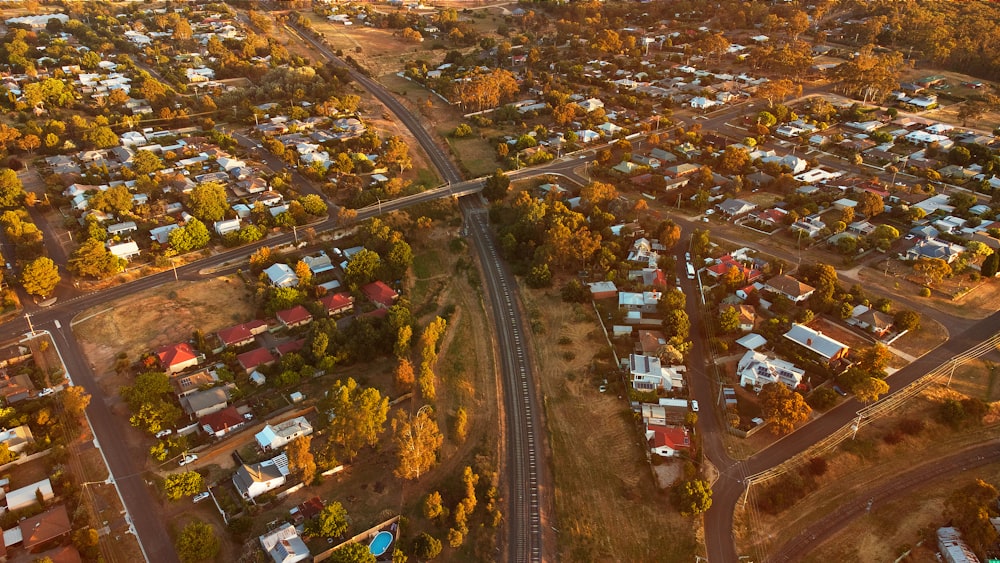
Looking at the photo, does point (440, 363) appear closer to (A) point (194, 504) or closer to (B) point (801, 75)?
(A) point (194, 504)

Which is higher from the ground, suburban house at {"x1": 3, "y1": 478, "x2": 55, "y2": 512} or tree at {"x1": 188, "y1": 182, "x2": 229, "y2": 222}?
tree at {"x1": 188, "y1": 182, "x2": 229, "y2": 222}

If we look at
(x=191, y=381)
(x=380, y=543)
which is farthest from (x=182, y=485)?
(x=380, y=543)

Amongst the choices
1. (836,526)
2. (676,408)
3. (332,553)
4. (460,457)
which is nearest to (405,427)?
(460,457)

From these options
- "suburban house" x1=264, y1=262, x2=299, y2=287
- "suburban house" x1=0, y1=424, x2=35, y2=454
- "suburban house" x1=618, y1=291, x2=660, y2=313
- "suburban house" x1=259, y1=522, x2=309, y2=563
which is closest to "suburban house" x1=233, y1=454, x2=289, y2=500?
"suburban house" x1=259, y1=522, x2=309, y2=563

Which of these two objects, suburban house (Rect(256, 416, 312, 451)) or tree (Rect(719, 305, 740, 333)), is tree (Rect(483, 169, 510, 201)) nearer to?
tree (Rect(719, 305, 740, 333))

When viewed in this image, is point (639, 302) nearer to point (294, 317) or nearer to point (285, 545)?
point (294, 317)

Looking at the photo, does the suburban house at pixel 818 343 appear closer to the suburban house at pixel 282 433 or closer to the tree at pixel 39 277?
the suburban house at pixel 282 433

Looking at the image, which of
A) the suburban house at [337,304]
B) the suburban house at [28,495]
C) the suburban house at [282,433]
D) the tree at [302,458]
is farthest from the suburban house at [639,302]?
the suburban house at [28,495]
